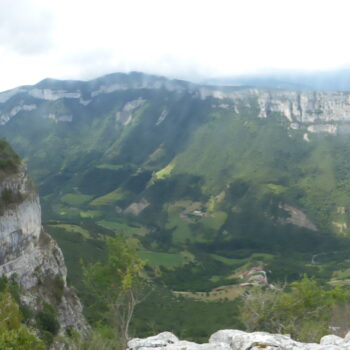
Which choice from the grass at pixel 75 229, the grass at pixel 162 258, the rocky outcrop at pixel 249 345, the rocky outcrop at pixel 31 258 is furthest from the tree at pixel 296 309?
the grass at pixel 162 258

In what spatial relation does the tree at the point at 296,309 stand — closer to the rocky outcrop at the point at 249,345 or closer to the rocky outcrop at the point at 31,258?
the rocky outcrop at the point at 249,345

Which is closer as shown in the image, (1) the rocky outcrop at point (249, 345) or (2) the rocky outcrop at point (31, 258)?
(1) the rocky outcrop at point (249, 345)

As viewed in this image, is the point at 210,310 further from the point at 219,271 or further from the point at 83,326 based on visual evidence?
the point at 219,271

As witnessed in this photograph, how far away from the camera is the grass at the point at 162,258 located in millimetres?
164750

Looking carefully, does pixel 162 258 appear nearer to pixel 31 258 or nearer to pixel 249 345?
pixel 31 258

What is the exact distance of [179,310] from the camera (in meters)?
103

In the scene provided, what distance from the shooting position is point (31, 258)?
53.7 m

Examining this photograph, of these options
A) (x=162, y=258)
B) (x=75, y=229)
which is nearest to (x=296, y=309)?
(x=75, y=229)

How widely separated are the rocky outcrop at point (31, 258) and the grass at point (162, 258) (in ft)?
349

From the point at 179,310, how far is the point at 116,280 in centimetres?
7440

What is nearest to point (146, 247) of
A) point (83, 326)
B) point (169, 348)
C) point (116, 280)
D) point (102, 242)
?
point (102, 242)

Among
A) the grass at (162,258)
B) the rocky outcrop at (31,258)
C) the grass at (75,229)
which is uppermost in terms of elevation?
the rocky outcrop at (31,258)

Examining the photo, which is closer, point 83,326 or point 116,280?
point 116,280

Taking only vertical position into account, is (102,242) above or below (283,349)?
below
